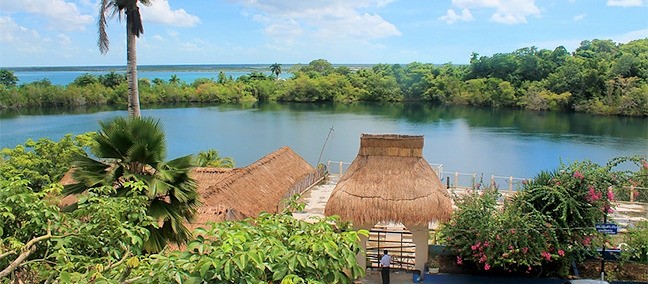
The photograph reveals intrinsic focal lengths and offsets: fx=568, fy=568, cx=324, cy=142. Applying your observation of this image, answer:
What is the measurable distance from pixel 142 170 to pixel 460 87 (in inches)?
2568

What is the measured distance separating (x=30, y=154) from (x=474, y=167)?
22050 millimetres

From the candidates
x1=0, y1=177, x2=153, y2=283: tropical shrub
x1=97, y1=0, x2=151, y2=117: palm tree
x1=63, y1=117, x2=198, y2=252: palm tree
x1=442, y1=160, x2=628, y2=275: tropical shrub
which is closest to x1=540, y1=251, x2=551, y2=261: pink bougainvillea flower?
x1=442, y1=160, x2=628, y2=275: tropical shrub

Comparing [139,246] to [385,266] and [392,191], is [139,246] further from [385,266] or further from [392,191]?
[392,191]

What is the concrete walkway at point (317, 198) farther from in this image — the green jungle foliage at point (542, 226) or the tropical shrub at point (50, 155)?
the tropical shrub at point (50, 155)

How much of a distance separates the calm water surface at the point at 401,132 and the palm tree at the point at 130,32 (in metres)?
17.5

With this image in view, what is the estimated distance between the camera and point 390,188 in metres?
10.4

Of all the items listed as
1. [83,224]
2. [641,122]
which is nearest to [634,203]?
[83,224]

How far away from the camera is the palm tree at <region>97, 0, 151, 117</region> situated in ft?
45.0

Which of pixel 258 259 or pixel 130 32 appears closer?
pixel 258 259

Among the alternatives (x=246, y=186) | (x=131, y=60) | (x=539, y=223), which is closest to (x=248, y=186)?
(x=246, y=186)

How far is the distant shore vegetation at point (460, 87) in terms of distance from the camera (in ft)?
179

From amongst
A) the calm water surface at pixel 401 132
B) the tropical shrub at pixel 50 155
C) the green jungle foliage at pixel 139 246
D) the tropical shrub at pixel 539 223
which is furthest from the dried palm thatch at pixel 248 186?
the calm water surface at pixel 401 132

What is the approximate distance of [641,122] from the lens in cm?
4812

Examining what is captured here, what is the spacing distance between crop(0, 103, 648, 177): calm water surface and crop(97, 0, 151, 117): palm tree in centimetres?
1751
